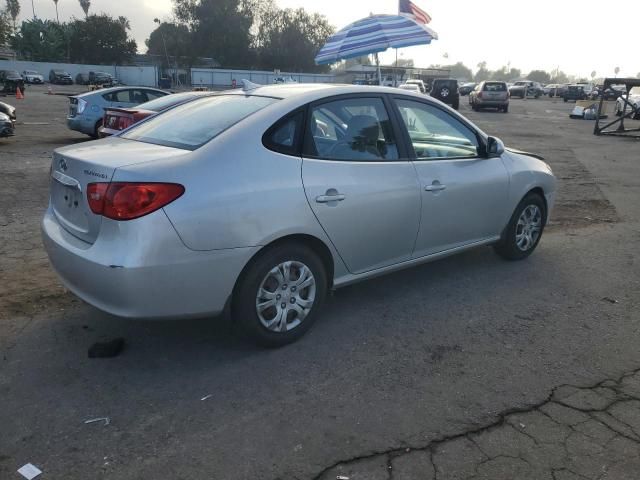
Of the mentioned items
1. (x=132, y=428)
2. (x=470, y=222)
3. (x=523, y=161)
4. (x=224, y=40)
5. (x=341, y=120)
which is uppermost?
(x=224, y=40)

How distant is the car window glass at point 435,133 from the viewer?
14.1 ft

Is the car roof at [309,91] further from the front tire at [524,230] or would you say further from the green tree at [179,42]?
the green tree at [179,42]

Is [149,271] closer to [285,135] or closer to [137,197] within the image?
[137,197]

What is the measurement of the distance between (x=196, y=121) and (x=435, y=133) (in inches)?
78.3

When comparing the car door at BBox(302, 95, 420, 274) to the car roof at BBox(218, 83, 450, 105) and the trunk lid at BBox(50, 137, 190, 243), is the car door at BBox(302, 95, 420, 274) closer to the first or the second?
the car roof at BBox(218, 83, 450, 105)

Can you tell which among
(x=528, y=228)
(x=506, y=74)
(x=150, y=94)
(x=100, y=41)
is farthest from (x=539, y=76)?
(x=528, y=228)

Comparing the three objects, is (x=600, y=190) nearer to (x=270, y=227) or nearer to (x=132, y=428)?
(x=270, y=227)

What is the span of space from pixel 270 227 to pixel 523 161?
10.1 feet

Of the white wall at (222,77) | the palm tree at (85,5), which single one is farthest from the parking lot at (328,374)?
the palm tree at (85,5)

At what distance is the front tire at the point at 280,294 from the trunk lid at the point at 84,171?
858 millimetres

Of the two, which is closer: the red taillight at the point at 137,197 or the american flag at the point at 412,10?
the red taillight at the point at 137,197

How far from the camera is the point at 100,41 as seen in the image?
259 ft

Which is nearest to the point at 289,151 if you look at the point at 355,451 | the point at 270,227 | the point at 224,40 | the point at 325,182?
A: the point at 325,182

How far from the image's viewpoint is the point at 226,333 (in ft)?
12.6
